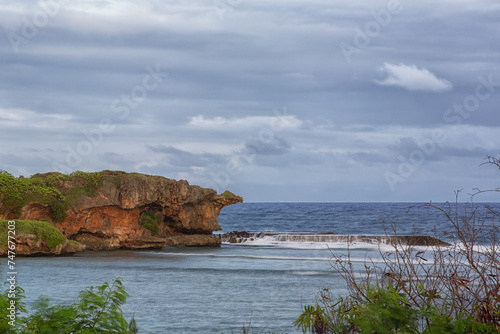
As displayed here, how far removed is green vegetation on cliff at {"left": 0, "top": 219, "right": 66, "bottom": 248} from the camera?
2945 cm

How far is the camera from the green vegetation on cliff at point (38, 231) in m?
29.5

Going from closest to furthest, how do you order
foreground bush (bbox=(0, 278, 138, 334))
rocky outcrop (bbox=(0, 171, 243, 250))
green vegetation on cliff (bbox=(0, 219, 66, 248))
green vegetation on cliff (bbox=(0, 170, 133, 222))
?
foreground bush (bbox=(0, 278, 138, 334)) → green vegetation on cliff (bbox=(0, 219, 66, 248)) → green vegetation on cliff (bbox=(0, 170, 133, 222)) → rocky outcrop (bbox=(0, 171, 243, 250))

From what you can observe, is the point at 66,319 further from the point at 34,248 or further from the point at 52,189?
the point at 52,189

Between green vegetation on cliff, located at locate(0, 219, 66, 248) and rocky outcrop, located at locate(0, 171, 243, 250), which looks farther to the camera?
rocky outcrop, located at locate(0, 171, 243, 250)

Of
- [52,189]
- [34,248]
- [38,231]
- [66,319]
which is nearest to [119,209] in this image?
[52,189]

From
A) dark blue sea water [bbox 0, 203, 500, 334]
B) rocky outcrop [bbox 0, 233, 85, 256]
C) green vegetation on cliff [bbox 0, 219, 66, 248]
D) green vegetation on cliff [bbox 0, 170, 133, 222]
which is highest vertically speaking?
green vegetation on cliff [bbox 0, 170, 133, 222]

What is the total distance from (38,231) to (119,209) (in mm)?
7484

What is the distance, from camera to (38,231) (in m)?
30.4

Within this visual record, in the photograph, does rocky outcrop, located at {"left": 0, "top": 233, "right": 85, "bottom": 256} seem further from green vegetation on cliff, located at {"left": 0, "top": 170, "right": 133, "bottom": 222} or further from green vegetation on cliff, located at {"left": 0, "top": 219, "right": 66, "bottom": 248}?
green vegetation on cliff, located at {"left": 0, "top": 170, "right": 133, "bottom": 222}

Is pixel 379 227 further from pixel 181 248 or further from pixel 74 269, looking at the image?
pixel 74 269

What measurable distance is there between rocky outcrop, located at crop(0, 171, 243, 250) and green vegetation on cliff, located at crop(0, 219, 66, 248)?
388cm

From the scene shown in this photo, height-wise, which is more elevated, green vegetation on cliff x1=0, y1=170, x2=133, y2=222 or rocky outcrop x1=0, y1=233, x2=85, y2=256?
green vegetation on cliff x1=0, y1=170, x2=133, y2=222

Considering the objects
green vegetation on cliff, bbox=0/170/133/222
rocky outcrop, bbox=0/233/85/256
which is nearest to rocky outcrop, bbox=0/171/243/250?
green vegetation on cliff, bbox=0/170/133/222

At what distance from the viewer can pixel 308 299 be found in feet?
64.1
